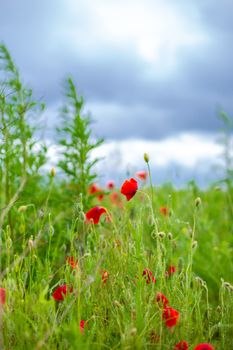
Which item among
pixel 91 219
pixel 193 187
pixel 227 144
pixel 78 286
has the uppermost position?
pixel 227 144

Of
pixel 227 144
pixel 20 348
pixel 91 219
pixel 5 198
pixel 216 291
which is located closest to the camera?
pixel 20 348

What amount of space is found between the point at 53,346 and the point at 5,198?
5.66 feet

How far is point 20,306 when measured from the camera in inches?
95.4

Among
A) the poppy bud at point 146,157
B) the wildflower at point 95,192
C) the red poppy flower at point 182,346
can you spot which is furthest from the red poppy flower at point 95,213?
the wildflower at point 95,192

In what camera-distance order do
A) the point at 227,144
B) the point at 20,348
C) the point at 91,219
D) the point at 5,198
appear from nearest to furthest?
the point at 20,348, the point at 91,219, the point at 5,198, the point at 227,144

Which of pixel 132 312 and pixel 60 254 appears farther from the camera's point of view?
pixel 60 254

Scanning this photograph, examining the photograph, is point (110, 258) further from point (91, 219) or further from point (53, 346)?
point (53, 346)

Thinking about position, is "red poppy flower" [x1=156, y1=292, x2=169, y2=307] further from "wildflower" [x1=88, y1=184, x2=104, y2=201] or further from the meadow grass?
"wildflower" [x1=88, y1=184, x2=104, y2=201]

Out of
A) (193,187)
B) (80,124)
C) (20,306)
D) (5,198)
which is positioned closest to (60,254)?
(5,198)

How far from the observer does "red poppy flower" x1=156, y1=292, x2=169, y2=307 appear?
2.39 m

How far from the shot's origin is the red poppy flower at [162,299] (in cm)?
239

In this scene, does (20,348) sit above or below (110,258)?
below

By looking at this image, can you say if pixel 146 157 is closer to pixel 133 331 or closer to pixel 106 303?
pixel 106 303

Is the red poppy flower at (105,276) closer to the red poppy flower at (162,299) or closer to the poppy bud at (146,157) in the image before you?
the red poppy flower at (162,299)
